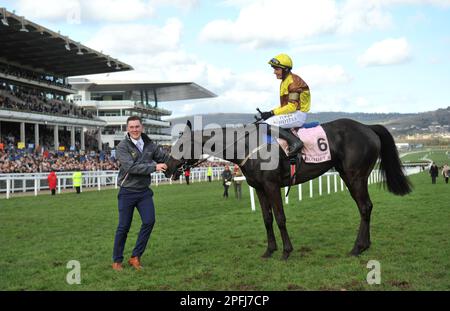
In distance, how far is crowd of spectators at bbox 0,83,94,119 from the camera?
3308 centimetres

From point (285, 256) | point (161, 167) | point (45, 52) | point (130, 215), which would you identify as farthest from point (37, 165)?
point (285, 256)

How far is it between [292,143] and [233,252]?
5.65ft

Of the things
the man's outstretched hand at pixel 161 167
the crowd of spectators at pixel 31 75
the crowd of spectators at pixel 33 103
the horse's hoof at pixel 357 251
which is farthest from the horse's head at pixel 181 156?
the crowd of spectators at pixel 31 75

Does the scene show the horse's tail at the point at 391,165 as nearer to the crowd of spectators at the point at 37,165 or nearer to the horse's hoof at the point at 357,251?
the horse's hoof at the point at 357,251

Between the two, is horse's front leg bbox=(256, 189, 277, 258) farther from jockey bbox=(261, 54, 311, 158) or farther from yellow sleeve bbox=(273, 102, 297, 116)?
yellow sleeve bbox=(273, 102, 297, 116)

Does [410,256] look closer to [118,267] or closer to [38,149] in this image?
[118,267]

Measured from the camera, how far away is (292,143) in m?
5.94

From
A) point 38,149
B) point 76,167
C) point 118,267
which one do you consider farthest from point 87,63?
point 118,267

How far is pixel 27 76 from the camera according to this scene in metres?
39.2

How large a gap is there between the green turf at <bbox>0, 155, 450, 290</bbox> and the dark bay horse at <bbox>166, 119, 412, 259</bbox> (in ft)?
1.39

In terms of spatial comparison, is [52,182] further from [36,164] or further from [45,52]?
[45,52]

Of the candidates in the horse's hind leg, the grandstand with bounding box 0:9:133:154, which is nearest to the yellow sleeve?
the horse's hind leg
